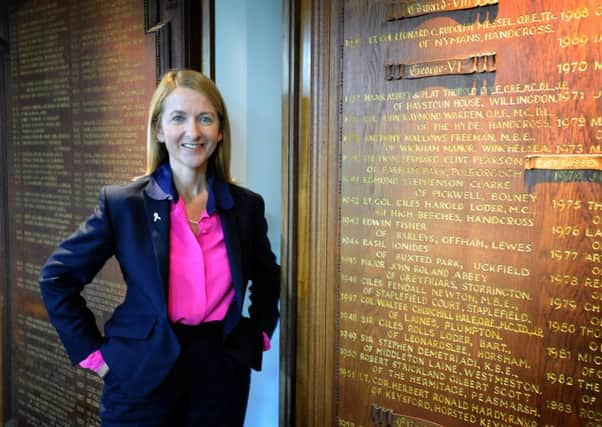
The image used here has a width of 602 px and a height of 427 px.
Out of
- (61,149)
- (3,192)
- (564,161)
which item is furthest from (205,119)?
(3,192)

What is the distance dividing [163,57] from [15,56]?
1.04 meters

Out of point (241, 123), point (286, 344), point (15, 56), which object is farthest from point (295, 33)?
point (15, 56)

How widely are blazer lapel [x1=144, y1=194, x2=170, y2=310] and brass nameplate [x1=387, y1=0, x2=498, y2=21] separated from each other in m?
0.81

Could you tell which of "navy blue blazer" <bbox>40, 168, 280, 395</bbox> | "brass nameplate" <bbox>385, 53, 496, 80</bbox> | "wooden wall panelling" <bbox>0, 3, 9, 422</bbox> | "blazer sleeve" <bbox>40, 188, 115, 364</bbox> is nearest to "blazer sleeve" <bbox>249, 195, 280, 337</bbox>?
"navy blue blazer" <bbox>40, 168, 280, 395</bbox>

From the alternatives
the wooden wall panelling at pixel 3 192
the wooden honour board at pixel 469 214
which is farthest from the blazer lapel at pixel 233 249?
the wooden wall panelling at pixel 3 192

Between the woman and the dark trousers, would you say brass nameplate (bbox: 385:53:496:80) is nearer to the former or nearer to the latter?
the woman

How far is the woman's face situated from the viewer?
5.03 feet

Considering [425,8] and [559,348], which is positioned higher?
[425,8]

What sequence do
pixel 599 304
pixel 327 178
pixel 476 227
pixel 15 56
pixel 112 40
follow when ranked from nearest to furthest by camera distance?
pixel 599 304, pixel 476 227, pixel 327 178, pixel 112 40, pixel 15 56

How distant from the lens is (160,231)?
4.91 ft

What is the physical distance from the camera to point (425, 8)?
1549 mm

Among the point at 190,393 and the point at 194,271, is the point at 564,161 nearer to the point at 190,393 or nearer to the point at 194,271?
the point at 194,271

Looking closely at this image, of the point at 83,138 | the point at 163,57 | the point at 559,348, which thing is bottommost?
the point at 559,348

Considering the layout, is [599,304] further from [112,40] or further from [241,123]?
[112,40]
